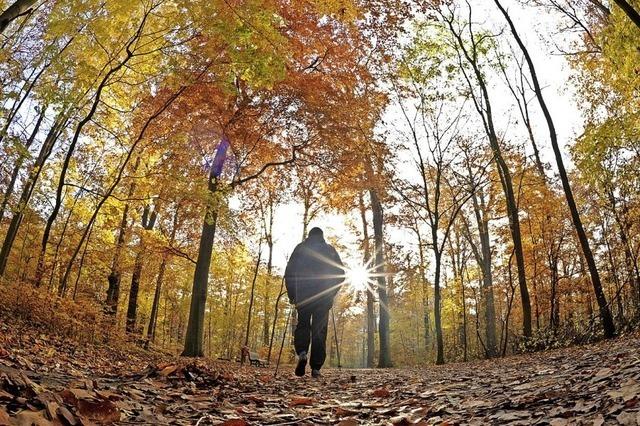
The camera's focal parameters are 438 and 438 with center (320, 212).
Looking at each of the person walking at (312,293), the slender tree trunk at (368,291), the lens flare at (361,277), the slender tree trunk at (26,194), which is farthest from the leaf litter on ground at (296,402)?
the slender tree trunk at (368,291)

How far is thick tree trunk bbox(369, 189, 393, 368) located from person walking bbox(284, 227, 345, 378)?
12.2 m

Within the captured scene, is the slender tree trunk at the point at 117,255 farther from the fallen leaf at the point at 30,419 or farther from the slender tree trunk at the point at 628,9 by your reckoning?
the fallen leaf at the point at 30,419

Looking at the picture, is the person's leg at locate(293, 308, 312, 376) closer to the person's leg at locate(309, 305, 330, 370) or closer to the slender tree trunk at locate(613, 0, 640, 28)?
the person's leg at locate(309, 305, 330, 370)

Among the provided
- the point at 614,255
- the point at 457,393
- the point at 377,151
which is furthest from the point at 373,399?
the point at 614,255

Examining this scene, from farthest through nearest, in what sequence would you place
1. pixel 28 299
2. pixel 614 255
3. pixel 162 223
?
pixel 162 223 → pixel 614 255 → pixel 28 299

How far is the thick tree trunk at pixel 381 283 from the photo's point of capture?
18.3 metres

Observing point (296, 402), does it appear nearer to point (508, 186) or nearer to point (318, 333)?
point (318, 333)

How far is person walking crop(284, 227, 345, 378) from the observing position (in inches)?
248

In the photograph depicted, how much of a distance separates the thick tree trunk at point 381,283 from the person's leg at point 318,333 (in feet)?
40.8

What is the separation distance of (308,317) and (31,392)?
4.46 metres

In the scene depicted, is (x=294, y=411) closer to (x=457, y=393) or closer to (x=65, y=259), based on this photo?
(x=457, y=393)

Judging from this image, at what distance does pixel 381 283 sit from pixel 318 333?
525 inches

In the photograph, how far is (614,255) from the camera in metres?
17.1

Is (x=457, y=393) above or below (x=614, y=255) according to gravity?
below
